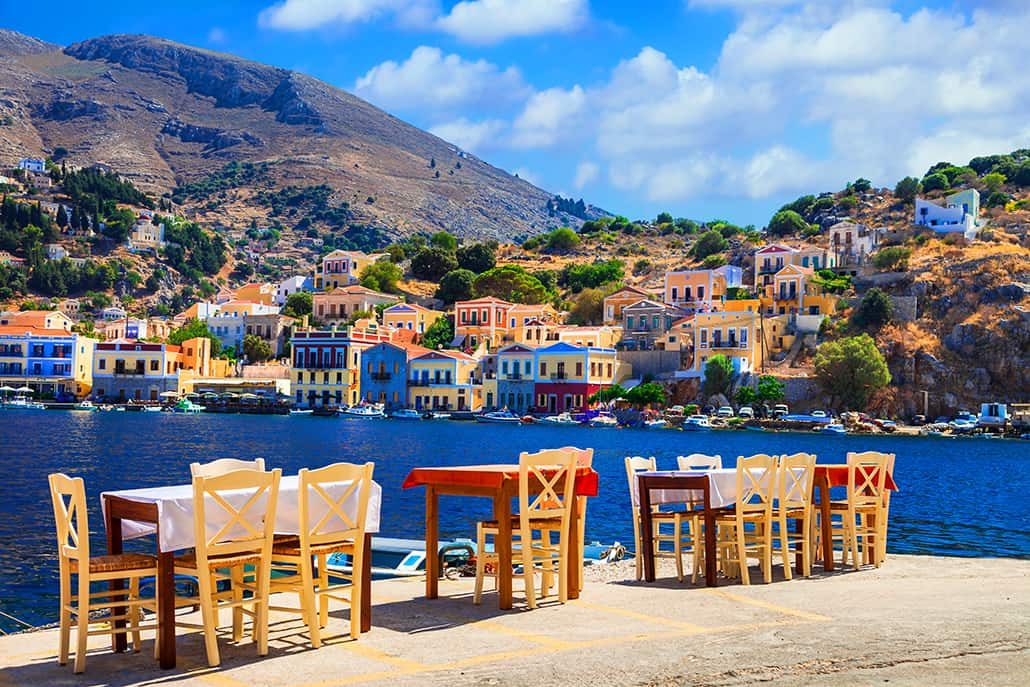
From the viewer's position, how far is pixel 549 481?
9102 mm

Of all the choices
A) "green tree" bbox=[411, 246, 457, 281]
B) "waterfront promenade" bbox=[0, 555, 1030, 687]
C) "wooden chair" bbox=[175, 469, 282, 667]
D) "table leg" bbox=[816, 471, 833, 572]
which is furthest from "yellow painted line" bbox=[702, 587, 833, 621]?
"green tree" bbox=[411, 246, 457, 281]

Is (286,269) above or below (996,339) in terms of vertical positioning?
above

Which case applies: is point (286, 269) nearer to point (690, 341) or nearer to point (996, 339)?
point (690, 341)

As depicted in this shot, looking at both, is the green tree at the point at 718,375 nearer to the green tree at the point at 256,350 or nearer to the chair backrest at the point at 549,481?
the green tree at the point at 256,350

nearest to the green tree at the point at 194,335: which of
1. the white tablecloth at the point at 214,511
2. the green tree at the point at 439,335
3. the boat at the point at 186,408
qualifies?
the boat at the point at 186,408

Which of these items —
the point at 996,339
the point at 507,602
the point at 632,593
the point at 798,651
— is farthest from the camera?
the point at 996,339

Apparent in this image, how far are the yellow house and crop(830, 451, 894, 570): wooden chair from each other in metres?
75.7

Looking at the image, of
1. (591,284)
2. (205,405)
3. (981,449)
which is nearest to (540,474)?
(981,449)

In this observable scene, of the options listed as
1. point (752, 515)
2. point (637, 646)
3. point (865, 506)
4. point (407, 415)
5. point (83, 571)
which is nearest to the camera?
point (83, 571)

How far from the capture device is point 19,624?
12.0 metres

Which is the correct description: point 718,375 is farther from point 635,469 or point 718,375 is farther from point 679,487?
point 679,487

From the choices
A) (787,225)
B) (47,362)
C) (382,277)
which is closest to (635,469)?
(47,362)

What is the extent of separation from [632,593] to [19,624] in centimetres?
675

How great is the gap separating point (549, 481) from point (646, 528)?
1.96 meters
